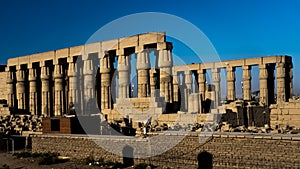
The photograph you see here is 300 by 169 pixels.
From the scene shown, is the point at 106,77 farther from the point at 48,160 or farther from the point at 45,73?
the point at 48,160

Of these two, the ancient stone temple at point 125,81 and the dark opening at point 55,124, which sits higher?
the ancient stone temple at point 125,81

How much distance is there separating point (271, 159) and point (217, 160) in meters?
2.14

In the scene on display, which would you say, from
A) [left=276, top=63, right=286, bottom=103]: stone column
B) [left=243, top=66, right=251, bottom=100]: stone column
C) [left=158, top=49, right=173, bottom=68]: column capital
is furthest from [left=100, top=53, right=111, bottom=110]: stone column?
[left=276, top=63, right=286, bottom=103]: stone column

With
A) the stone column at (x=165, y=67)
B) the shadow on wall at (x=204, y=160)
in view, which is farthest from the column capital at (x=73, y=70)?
the shadow on wall at (x=204, y=160)

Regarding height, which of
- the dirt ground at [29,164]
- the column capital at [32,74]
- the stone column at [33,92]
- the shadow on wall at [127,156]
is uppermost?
the column capital at [32,74]

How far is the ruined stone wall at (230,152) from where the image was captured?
1339 centimetres

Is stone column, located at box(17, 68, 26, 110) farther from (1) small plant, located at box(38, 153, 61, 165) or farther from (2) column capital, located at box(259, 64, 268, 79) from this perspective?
(2) column capital, located at box(259, 64, 268, 79)

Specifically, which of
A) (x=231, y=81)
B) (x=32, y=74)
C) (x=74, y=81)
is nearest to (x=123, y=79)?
(x=74, y=81)

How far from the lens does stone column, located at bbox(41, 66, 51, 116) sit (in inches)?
1293

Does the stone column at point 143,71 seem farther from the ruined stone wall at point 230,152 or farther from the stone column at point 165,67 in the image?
the ruined stone wall at point 230,152

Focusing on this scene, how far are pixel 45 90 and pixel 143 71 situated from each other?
11.9 meters

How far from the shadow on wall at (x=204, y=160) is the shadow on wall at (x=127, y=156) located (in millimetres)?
3332

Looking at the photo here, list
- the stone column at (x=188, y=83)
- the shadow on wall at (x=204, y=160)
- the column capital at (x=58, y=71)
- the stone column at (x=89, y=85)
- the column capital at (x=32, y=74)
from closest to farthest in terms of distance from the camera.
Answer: the shadow on wall at (x=204, y=160) < the stone column at (x=89, y=85) < the column capital at (x=58, y=71) < the column capital at (x=32, y=74) < the stone column at (x=188, y=83)

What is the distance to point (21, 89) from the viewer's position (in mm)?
34938
